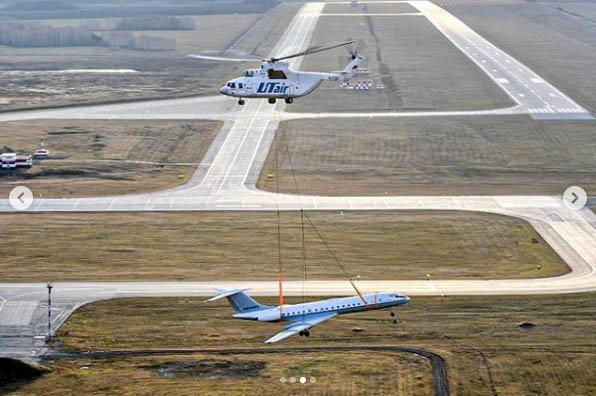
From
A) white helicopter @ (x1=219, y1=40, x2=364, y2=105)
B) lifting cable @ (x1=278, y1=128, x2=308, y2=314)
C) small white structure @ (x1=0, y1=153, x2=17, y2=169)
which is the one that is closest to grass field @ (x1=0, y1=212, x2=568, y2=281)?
lifting cable @ (x1=278, y1=128, x2=308, y2=314)

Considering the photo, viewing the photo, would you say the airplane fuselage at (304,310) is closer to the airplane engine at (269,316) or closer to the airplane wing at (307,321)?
the airplane engine at (269,316)

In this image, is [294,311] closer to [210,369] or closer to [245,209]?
[210,369]

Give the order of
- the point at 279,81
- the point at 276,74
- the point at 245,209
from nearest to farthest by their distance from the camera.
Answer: the point at 276,74, the point at 279,81, the point at 245,209

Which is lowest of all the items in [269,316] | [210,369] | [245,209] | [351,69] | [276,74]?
[245,209]

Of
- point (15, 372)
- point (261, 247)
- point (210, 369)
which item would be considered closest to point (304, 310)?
point (210, 369)

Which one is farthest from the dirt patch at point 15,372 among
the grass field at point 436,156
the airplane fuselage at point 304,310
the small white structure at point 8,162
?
the small white structure at point 8,162
